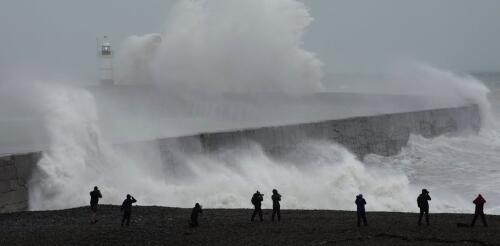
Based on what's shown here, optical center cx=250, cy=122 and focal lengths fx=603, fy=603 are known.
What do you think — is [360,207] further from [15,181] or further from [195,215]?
[15,181]

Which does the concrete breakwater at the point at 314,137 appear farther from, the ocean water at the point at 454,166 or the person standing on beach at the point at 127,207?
the person standing on beach at the point at 127,207

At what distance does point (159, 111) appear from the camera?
24.6m

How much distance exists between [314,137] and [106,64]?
27.7 metres

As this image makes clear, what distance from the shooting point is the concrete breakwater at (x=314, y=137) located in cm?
998

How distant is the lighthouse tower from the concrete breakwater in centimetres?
2441

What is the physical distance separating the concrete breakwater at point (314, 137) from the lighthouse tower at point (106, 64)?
2441 centimetres

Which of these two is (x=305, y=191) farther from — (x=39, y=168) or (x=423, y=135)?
(x=423, y=135)

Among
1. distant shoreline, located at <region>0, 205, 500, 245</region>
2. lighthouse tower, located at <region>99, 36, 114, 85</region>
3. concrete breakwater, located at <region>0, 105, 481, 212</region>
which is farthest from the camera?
lighthouse tower, located at <region>99, 36, 114, 85</region>

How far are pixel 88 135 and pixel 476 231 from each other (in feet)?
26.2

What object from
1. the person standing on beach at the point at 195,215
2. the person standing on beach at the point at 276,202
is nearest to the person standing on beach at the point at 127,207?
the person standing on beach at the point at 195,215

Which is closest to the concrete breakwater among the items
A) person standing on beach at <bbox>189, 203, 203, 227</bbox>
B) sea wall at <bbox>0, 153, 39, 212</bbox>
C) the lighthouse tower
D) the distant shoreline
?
sea wall at <bbox>0, 153, 39, 212</bbox>

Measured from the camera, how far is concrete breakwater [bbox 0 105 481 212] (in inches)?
393

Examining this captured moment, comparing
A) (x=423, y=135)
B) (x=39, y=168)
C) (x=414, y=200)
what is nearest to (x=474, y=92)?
(x=423, y=135)

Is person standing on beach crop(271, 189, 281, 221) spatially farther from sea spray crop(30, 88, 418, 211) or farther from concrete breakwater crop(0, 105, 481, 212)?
concrete breakwater crop(0, 105, 481, 212)
